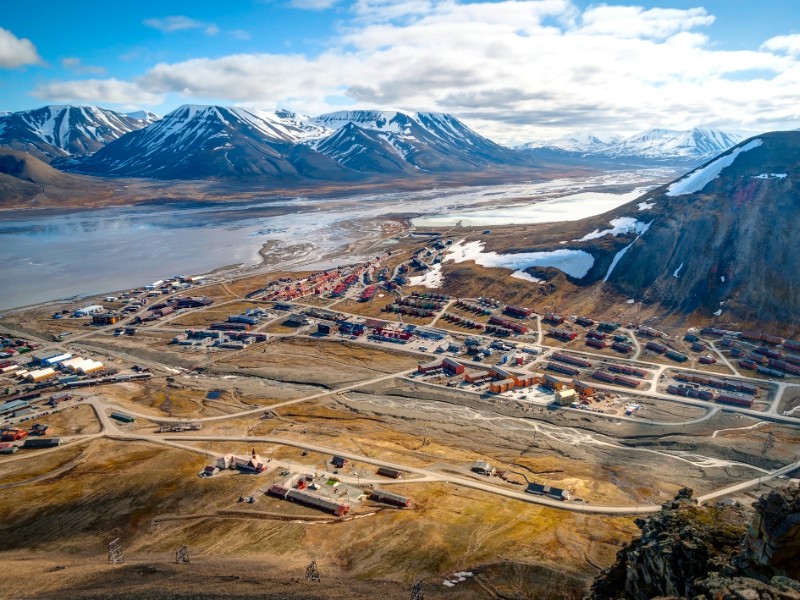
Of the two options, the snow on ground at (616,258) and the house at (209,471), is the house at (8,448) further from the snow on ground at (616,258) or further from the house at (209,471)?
the snow on ground at (616,258)

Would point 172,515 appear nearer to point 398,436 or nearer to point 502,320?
point 398,436

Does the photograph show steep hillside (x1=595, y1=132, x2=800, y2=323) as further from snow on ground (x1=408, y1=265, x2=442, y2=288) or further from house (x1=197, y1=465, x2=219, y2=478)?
house (x1=197, y1=465, x2=219, y2=478)

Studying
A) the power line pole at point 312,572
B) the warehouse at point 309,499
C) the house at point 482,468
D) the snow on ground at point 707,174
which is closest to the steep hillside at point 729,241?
the snow on ground at point 707,174

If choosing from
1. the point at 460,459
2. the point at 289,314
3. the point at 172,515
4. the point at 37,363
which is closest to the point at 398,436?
the point at 460,459

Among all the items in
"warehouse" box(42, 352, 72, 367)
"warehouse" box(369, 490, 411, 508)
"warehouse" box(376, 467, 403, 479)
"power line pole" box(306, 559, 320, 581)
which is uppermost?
"warehouse" box(42, 352, 72, 367)

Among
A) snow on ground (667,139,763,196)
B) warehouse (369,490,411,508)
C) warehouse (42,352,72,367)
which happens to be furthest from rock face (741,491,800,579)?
snow on ground (667,139,763,196)
